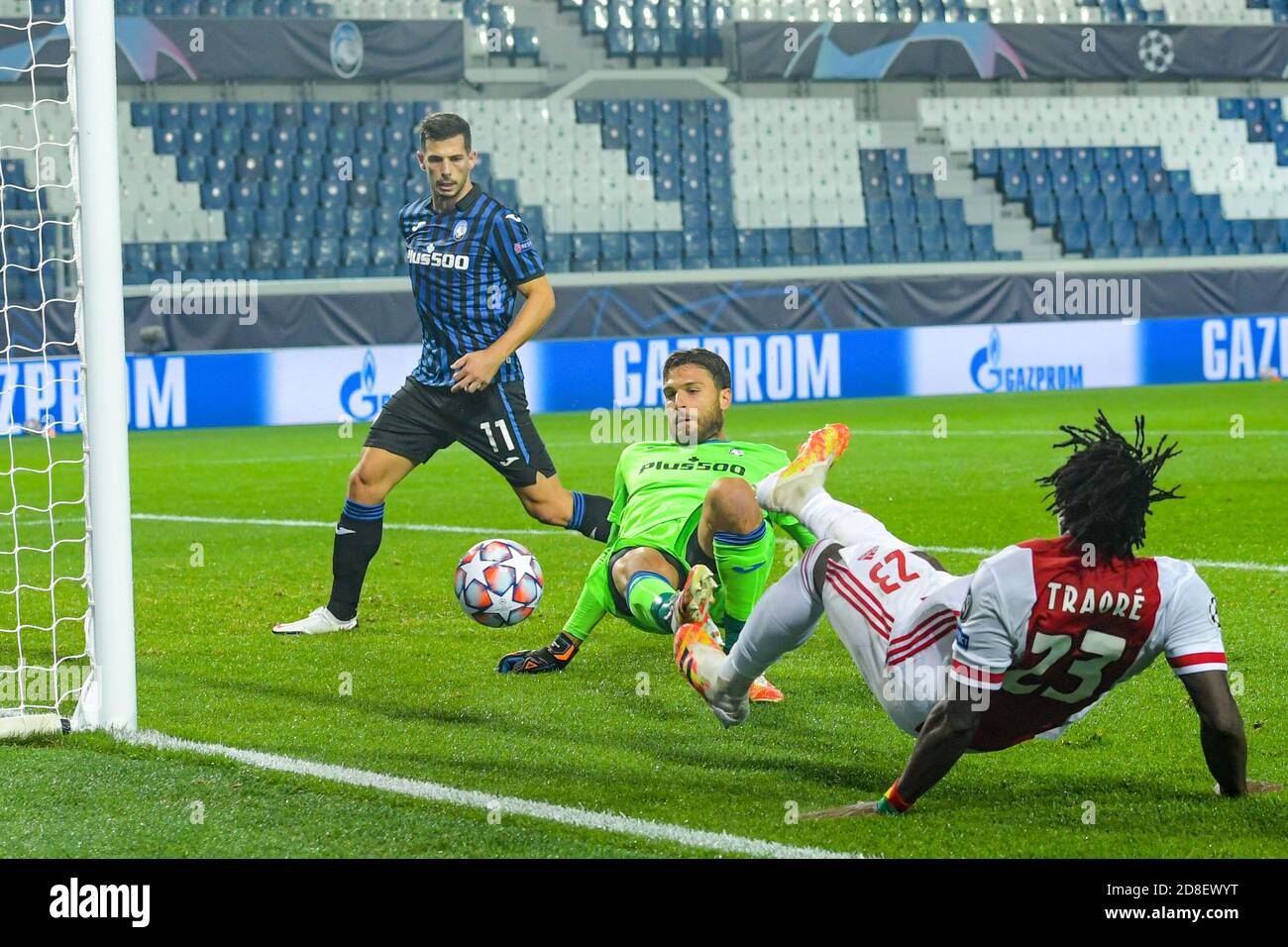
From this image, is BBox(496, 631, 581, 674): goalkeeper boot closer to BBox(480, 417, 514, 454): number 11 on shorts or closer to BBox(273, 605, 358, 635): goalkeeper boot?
BBox(273, 605, 358, 635): goalkeeper boot

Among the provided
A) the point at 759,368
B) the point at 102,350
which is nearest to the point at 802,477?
the point at 102,350

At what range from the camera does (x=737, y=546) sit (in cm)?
539

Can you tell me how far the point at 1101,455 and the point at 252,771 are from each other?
233cm

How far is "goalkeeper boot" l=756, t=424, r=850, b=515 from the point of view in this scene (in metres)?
4.46

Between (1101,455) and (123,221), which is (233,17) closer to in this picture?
(123,221)

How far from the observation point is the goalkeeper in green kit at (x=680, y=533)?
5.44m

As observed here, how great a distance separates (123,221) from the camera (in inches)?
840

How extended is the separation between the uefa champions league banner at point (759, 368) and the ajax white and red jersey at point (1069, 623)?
45.3 ft

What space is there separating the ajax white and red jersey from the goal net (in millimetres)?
2585

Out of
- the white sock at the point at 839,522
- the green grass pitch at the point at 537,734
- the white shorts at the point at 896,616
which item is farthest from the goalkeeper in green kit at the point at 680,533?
the white shorts at the point at 896,616

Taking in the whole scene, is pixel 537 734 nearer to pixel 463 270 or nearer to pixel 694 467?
pixel 694 467

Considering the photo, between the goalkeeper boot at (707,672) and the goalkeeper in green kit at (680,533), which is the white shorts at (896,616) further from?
the goalkeeper in green kit at (680,533)

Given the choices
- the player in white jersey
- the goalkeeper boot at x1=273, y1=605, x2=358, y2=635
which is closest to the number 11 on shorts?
the goalkeeper boot at x1=273, y1=605, x2=358, y2=635

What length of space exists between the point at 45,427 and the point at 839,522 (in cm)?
298
